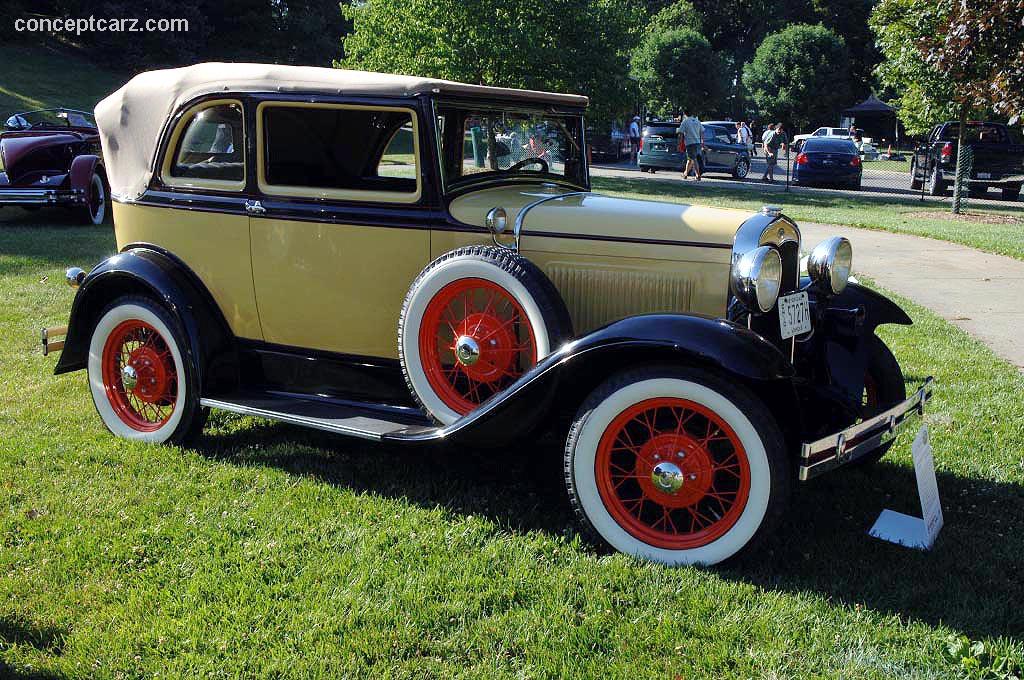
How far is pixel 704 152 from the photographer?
943 inches

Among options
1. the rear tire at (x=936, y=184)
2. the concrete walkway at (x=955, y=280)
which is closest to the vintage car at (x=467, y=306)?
the concrete walkway at (x=955, y=280)

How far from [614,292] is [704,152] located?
2138 centimetres

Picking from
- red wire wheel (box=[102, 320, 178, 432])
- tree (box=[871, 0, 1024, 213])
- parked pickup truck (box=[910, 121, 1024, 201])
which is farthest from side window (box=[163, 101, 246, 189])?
parked pickup truck (box=[910, 121, 1024, 201])

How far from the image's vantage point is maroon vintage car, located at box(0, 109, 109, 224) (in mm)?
11617

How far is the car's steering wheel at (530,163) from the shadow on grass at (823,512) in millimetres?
1421

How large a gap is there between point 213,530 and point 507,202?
1908mm

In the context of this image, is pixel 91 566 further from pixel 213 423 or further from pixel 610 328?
pixel 610 328

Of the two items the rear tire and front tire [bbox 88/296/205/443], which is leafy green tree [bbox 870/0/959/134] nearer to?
the rear tire

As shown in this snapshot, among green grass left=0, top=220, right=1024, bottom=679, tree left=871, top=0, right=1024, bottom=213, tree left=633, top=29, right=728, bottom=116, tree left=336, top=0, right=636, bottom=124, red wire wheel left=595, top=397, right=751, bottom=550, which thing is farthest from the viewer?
tree left=633, top=29, right=728, bottom=116

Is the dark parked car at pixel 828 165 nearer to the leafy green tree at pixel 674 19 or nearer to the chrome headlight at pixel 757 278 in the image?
the chrome headlight at pixel 757 278

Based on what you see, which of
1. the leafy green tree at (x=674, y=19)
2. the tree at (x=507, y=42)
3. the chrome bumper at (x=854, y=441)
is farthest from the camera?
the leafy green tree at (x=674, y=19)

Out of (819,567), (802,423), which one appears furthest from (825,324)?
(819,567)

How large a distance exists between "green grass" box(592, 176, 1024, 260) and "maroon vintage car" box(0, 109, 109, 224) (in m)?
9.44

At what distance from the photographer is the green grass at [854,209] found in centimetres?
1202
